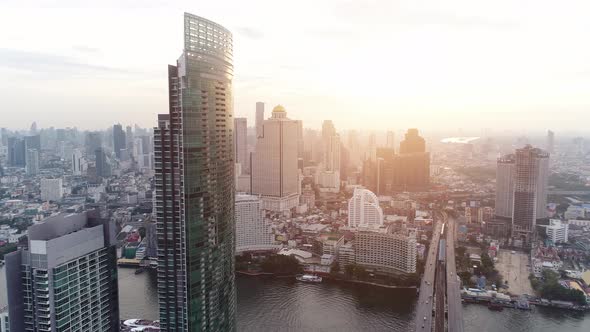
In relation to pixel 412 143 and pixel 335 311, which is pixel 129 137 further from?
pixel 335 311

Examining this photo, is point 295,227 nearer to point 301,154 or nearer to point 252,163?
point 252,163

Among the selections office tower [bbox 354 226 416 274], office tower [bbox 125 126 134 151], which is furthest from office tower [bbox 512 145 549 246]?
office tower [bbox 125 126 134 151]

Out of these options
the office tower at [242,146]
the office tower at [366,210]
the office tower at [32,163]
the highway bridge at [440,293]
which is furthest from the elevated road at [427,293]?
the office tower at [32,163]

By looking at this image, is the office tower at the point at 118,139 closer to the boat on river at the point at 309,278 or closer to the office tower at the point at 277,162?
the office tower at the point at 277,162

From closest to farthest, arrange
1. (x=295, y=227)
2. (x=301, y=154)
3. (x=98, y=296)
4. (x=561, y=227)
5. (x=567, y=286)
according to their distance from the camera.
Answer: (x=98, y=296)
(x=567, y=286)
(x=561, y=227)
(x=295, y=227)
(x=301, y=154)

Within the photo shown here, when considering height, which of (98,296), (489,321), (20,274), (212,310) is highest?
(20,274)

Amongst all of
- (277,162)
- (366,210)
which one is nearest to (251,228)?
(366,210)

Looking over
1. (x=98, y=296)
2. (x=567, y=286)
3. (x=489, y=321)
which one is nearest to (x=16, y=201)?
(x=98, y=296)
